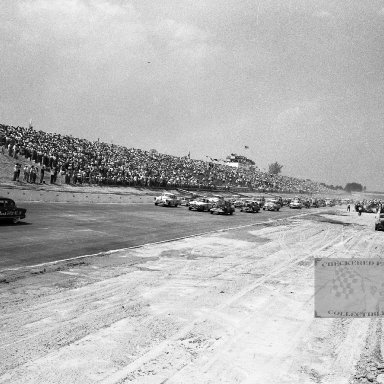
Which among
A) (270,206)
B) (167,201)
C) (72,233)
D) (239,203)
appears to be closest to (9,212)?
(72,233)

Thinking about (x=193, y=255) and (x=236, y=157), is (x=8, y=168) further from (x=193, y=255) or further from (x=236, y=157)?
(x=236, y=157)

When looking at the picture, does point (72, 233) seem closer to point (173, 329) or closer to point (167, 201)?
point (173, 329)

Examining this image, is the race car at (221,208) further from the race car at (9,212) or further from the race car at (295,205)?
the race car at (295,205)

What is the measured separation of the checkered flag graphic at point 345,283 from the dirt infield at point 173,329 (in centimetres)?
70

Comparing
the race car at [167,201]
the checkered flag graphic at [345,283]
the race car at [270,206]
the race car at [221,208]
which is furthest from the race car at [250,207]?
the checkered flag graphic at [345,283]

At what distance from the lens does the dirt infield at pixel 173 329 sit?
5.38m

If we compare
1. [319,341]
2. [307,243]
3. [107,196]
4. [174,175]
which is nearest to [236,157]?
[174,175]

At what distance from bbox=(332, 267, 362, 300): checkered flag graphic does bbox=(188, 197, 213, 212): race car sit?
21995 mm

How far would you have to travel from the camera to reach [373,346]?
6.50 metres

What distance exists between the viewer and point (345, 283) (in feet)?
34.3

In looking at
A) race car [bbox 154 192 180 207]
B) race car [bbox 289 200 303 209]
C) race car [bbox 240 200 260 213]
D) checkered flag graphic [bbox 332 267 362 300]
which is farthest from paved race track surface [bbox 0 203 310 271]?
race car [bbox 289 200 303 209]

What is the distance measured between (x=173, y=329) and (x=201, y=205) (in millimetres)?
27502

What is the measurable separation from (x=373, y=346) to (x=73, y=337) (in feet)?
16.3

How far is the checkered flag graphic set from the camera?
9.60 m
